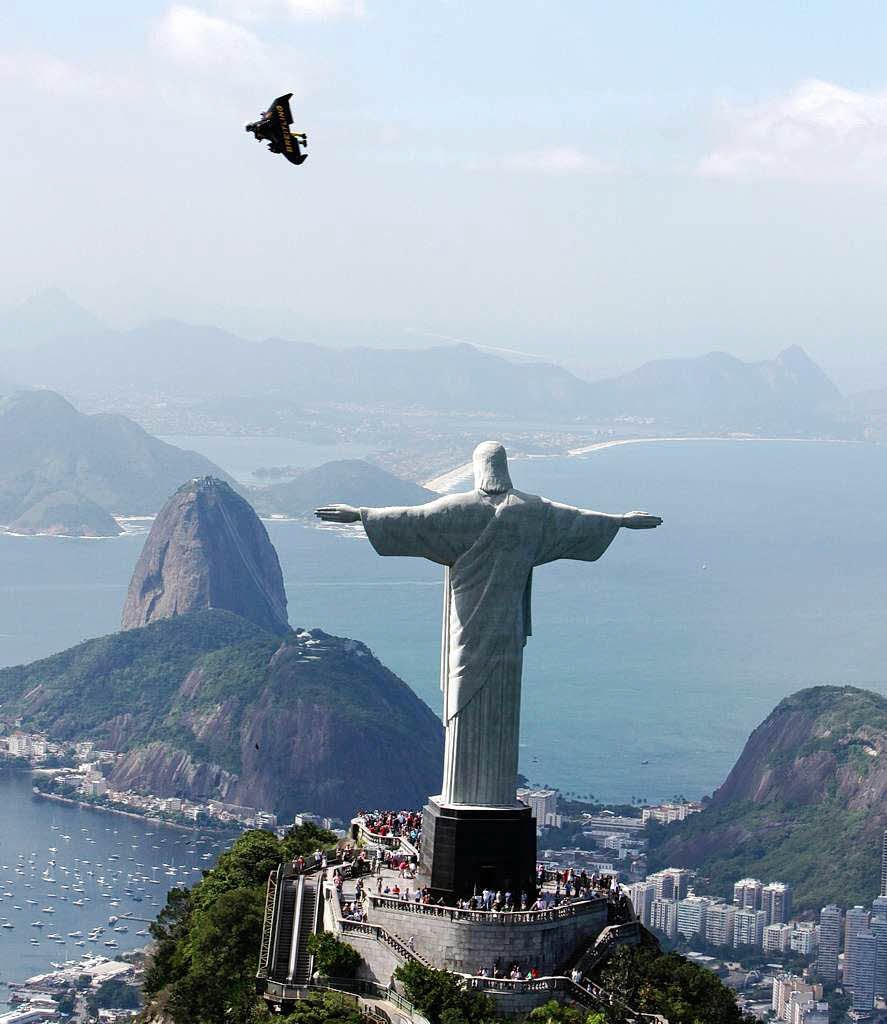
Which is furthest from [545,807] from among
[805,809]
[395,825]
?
[395,825]

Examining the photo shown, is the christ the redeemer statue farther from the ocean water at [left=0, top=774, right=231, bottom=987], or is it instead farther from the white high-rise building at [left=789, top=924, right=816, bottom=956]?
the white high-rise building at [left=789, top=924, right=816, bottom=956]

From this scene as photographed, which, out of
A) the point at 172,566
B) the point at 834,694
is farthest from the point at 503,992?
the point at 172,566

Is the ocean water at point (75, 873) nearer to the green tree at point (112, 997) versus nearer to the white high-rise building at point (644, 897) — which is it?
the green tree at point (112, 997)

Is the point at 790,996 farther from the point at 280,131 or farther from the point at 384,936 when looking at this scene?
the point at 280,131

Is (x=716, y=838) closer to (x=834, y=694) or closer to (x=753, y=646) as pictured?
(x=834, y=694)

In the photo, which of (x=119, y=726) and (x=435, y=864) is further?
(x=119, y=726)

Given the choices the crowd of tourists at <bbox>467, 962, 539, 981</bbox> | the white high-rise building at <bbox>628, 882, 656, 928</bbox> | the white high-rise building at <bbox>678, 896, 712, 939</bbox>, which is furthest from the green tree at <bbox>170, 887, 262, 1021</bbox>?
the white high-rise building at <bbox>628, 882, 656, 928</bbox>
